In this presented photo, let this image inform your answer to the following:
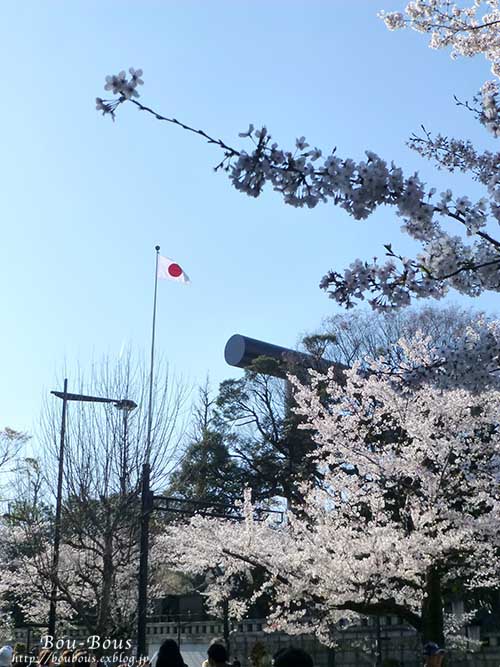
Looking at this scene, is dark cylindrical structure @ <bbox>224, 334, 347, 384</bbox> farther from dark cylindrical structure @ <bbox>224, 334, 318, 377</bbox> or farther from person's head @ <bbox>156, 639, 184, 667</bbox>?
person's head @ <bbox>156, 639, 184, 667</bbox>

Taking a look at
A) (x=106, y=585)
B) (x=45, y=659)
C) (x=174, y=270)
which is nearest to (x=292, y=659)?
(x=45, y=659)

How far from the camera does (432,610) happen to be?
13.3 m

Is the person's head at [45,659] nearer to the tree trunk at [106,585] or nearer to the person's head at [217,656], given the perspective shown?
the person's head at [217,656]

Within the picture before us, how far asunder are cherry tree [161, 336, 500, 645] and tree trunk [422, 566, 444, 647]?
2cm

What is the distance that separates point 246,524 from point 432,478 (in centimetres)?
412

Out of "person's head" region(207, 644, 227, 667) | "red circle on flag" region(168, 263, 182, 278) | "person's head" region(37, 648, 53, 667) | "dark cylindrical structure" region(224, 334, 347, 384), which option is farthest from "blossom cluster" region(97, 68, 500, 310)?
"dark cylindrical structure" region(224, 334, 347, 384)

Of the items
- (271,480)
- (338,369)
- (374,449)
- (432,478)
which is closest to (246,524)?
(374,449)

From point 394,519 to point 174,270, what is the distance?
12.3m

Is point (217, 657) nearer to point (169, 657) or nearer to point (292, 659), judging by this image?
point (169, 657)

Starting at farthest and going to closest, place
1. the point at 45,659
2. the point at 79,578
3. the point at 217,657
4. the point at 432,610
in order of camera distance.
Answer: the point at 79,578 < the point at 432,610 < the point at 45,659 < the point at 217,657

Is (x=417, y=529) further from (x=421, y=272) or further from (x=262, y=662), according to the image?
(x=262, y=662)

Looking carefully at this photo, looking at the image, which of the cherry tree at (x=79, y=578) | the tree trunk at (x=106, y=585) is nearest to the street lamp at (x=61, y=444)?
the cherry tree at (x=79, y=578)

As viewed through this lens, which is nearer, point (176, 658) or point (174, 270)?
point (176, 658)

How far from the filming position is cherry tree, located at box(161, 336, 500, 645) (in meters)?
13.3
